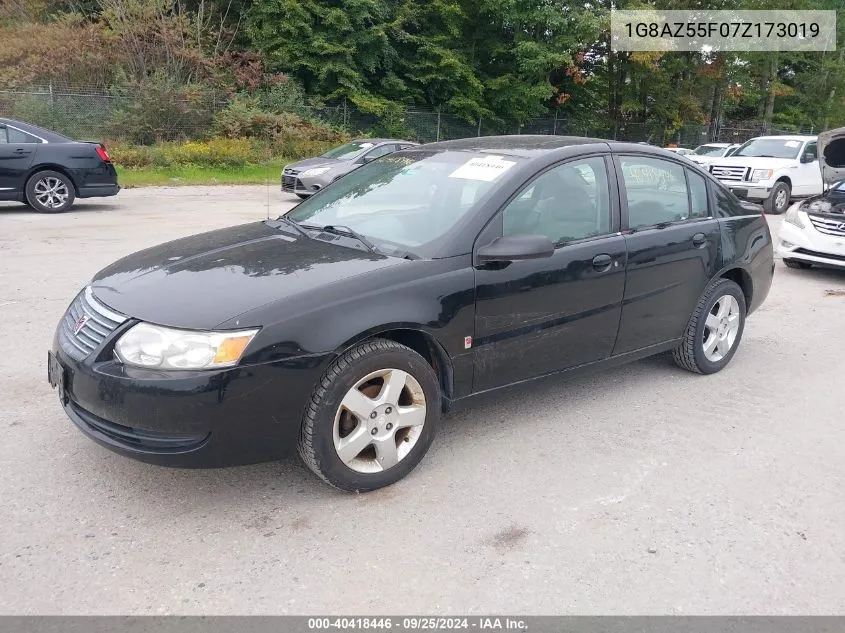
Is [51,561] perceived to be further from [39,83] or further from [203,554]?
[39,83]

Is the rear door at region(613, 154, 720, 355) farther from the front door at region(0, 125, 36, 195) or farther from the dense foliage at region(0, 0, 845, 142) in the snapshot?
the dense foliage at region(0, 0, 845, 142)

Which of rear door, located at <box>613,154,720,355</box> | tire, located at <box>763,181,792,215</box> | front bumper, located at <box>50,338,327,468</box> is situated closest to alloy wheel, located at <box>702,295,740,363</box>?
rear door, located at <box>613,154,720,355</box>

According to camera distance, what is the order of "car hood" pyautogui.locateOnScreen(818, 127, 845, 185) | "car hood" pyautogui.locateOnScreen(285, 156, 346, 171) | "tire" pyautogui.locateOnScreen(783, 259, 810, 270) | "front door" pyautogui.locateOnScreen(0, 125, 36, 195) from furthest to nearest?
"car hood" pyautogui.locateOnScreen(285, 156, 346, 171) → "front door" pyautogui.locateOnScreen(0, 125, 36, 195) → "tire" pyautogui.locateOnScreen(783, 259, 810, 270) → "car hood" pyautogui.locateOnScreen(818, 127, 845, 185)

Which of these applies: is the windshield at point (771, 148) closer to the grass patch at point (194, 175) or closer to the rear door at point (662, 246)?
the grass patch at point (194, 175)

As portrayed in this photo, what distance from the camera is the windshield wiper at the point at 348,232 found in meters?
3.76

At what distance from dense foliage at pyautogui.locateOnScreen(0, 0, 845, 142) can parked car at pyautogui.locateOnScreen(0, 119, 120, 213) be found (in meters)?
10.7

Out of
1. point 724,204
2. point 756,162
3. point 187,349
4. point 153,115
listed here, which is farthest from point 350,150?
point 187,349

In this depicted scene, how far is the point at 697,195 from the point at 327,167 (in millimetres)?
11335

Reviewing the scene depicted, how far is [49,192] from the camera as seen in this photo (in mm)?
11797

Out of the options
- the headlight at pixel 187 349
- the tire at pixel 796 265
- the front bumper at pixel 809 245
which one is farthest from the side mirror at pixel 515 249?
the tire at pixel 796 265

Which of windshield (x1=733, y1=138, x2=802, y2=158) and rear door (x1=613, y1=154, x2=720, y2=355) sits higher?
windshield (x1=733, y1=138, x2=802, y2=158)

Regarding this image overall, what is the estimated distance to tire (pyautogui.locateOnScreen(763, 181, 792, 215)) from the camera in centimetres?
1645

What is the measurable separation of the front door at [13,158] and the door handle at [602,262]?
10.5 metres

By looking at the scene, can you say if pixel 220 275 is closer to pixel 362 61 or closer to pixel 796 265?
pixel 796 265
